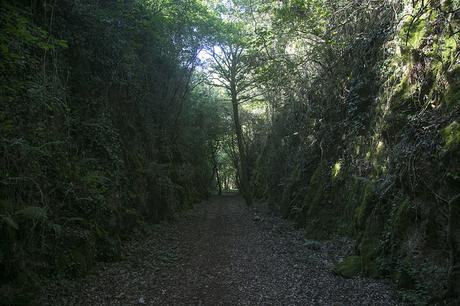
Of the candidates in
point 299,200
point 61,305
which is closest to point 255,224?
point 299,200

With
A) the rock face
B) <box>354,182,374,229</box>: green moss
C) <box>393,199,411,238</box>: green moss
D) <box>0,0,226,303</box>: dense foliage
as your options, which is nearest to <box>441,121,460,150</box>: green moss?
the rock face

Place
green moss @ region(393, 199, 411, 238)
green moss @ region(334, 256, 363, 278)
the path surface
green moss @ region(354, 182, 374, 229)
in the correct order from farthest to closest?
green moss @ region(354, 182, 374, 229) → green moss @ region(334, 256, 363, 278) → green moss @ region(393, 199, 411, 238) → the path surface

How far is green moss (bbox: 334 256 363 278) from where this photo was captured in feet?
22.4

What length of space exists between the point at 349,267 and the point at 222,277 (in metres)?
2.68

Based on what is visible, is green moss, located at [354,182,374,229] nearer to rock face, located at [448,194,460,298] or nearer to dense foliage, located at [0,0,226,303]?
rock face, located at [448,194,460,298]

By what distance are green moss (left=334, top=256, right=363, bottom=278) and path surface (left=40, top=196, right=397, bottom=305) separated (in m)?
0.18

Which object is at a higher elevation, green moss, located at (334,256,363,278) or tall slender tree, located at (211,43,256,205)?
tall slender tree, located at (211,43,256,205)

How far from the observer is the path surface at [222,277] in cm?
588

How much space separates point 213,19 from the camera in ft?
54.9

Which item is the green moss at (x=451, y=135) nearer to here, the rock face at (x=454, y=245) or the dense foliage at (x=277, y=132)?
the dense foliage at (x=277, y=132)

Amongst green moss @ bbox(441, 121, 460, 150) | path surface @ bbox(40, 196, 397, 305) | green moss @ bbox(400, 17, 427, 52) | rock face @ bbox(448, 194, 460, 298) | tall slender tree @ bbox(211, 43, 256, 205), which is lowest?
path surface @ bbox(40, 196, 397, 305)

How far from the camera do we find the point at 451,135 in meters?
5.55

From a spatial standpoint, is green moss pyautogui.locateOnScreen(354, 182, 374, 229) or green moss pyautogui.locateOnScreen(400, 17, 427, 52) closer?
green moss pyautogui.locateOnScreen(400, 17, 427, 52)

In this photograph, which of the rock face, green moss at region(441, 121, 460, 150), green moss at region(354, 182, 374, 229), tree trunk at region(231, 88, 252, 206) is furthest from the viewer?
tree trunk at region(231, 88, 252, 206)
